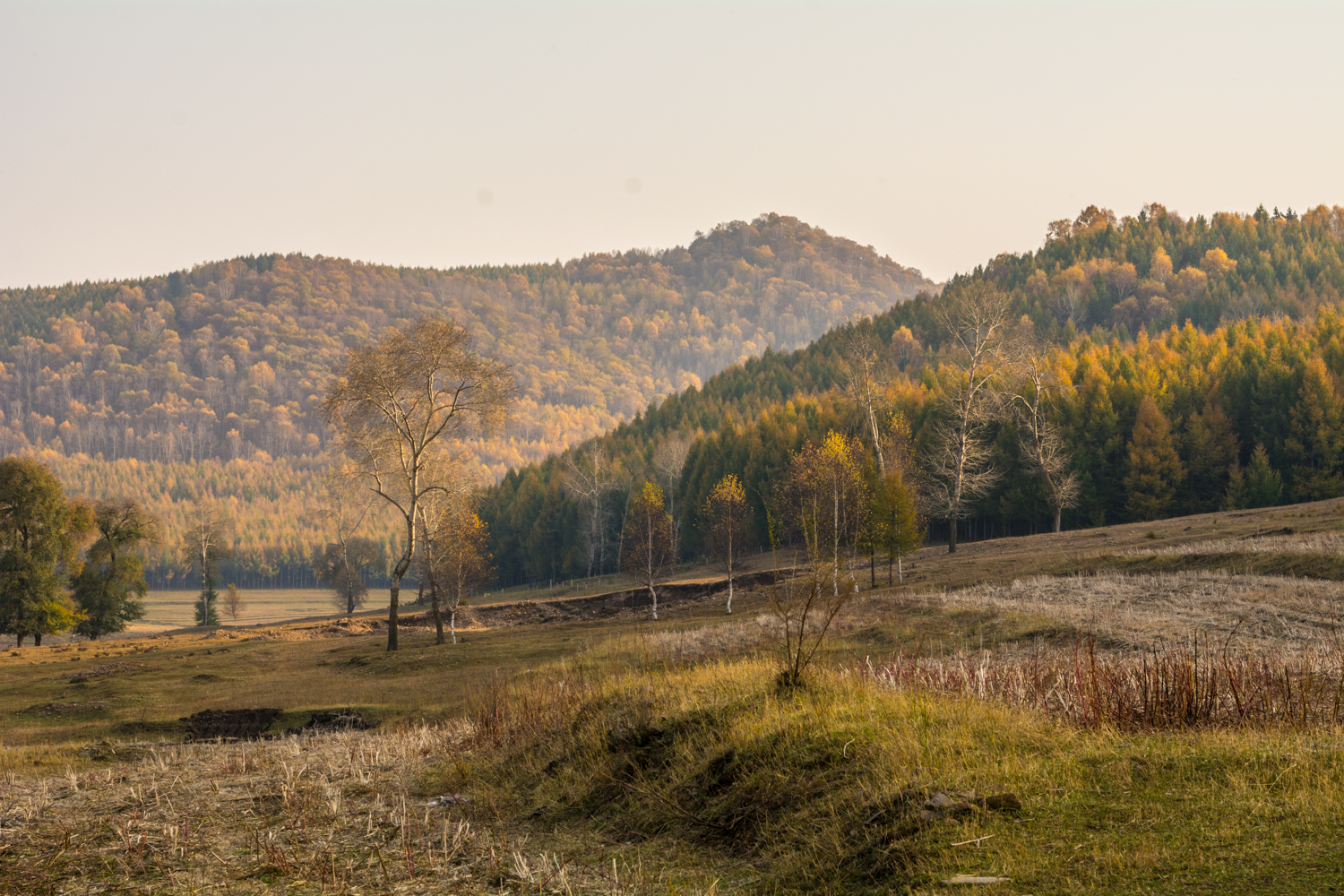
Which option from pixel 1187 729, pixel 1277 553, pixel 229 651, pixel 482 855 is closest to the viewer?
pixel 482 855

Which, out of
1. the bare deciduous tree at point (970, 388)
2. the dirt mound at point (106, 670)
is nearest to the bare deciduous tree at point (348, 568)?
the dirt mound at point (106, 670)

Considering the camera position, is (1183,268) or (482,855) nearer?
(482,855)

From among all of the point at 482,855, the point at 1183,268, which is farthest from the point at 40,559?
the point at 1183,268

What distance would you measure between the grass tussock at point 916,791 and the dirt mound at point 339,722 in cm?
1005

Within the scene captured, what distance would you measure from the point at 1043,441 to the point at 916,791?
70054mm

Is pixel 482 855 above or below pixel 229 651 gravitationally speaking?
above

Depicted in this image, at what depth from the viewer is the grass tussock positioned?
5.66m

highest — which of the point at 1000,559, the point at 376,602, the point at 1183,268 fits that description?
Result: the point at 1183,268

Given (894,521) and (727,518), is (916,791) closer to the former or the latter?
(894,521)

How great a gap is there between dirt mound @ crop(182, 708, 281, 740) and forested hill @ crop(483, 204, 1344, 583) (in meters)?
59.7

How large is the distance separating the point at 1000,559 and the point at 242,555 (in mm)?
175293

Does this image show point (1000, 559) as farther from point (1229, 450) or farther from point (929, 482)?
point (1229, 450)

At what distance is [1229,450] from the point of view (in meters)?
68.4

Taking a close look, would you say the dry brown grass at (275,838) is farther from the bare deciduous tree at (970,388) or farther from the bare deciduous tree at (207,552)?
the bare deciduous tree at (207,552)
